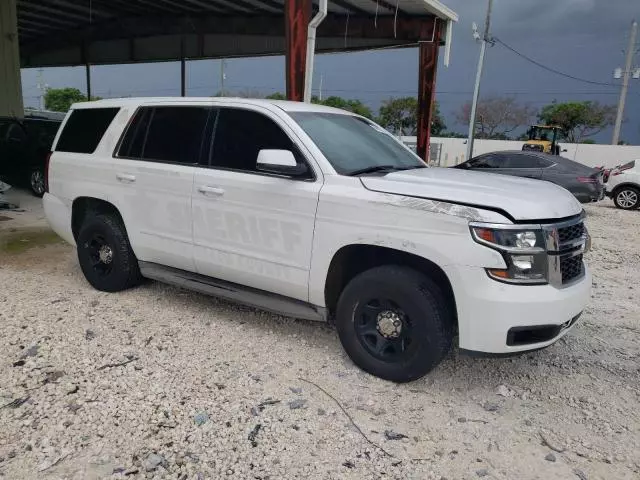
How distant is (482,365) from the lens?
12.3 feet

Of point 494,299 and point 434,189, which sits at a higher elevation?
point 434,189

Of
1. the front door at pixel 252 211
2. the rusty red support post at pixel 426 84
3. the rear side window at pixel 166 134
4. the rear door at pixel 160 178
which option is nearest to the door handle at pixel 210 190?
the front door at pixel 252 211

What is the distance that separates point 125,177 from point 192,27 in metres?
18.2

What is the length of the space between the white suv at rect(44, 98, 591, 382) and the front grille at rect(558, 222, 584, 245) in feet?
0.05

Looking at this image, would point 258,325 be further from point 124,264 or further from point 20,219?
point 20,219

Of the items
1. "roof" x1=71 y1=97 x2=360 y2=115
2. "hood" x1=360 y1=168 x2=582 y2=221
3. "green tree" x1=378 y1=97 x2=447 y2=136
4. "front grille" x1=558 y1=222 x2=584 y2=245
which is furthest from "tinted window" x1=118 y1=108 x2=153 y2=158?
"green tree" x1=378 y1=97 x2=447 y2=136

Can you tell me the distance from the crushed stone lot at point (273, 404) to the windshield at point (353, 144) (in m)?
1.45

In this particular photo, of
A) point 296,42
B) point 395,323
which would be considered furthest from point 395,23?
point 395,323

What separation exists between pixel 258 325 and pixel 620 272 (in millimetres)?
5045

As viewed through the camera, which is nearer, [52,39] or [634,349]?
[634,349]

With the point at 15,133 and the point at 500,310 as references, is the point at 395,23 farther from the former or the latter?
the point at 500,310

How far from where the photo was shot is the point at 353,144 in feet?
13.0

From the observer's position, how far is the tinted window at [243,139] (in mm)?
3832

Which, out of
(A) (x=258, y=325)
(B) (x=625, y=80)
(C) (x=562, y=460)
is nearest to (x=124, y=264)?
(A) (x=258, y=325)
